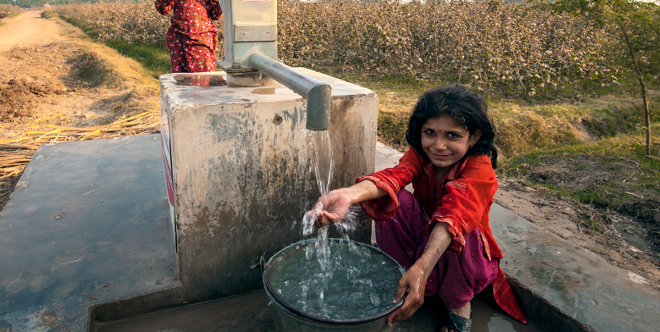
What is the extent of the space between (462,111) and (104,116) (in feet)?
21.3

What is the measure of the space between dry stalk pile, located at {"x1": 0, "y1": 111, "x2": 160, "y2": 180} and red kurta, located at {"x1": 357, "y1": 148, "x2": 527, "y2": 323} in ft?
10.8

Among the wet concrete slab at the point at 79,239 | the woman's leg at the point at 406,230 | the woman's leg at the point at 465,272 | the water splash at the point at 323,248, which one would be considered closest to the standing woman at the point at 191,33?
the wet concrete slab at the point at 79,239

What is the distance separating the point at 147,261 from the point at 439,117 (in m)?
1.41

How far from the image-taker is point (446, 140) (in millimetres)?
1598

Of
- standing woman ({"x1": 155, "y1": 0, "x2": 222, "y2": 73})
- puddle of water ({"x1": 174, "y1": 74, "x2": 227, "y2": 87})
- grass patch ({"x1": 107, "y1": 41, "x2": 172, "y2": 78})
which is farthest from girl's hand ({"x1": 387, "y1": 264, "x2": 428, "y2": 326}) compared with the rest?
grass patch ({"x1": 107, "y1": 41, "x2": 172, "y2": 78})

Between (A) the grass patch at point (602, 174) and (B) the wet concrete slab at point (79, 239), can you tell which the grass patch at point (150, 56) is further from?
(A) the grass patch at point (602, 174)

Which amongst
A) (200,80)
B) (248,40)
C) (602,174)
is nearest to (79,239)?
(200,80)

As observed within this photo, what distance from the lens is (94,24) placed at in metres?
14.6

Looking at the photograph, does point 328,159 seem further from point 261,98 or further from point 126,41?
point 126,41

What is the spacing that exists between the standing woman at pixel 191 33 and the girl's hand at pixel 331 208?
7.29 feet

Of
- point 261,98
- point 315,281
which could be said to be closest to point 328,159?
point 261,98

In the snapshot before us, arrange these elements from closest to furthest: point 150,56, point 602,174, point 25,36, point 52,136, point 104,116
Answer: point 602,174, point 52,136, point 104,116, point 150,56, point 25,36

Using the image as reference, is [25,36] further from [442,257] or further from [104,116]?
[442,257]

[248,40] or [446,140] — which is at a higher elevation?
[248,40]
